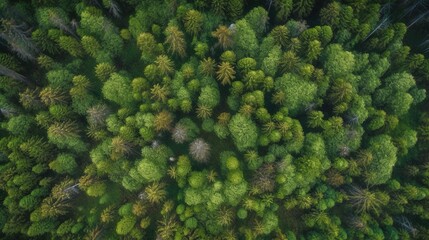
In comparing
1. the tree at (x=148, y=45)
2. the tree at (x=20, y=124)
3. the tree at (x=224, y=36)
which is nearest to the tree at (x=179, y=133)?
the tree at (x=148, y=45)

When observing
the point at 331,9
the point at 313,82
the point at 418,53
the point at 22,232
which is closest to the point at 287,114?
the point at 313,82

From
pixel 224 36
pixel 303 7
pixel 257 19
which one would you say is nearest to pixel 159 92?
pixel 224 36

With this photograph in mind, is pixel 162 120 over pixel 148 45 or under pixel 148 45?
under

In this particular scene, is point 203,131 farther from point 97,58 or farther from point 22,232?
point 22,232

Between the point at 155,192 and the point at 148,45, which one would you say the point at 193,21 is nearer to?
the point at 148,45

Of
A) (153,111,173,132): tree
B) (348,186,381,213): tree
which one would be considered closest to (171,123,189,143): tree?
(153,111,173,132): tree

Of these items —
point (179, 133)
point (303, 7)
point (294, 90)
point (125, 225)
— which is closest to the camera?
point (125, 225)
